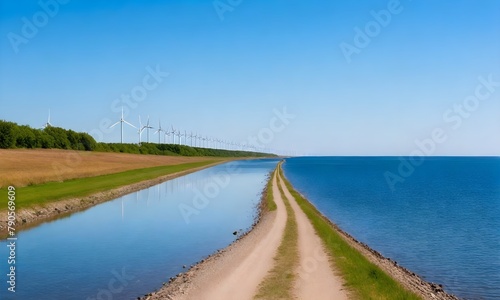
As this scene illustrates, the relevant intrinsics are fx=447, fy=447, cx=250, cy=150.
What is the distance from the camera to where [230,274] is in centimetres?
2041

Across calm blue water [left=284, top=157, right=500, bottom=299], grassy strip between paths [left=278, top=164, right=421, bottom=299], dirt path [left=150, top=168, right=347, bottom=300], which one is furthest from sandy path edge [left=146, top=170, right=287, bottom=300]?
calm blue water [left=284, top=157, right=500, bottom=299]

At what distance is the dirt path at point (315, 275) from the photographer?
17031mm

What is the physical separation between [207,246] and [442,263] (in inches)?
573

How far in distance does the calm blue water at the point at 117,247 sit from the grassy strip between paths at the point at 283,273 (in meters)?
4.88

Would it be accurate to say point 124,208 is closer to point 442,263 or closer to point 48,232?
point 48,232

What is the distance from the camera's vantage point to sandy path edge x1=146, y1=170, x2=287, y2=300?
700 inches

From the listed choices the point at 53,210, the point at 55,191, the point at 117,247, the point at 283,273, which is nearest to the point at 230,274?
the point at 283,273

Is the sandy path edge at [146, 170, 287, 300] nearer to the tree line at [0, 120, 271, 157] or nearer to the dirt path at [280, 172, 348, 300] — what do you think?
the dirt path at [280, 172, 348, 300]

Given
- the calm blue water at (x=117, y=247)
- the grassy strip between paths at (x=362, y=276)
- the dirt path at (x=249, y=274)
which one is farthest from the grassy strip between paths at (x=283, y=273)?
the calm blue water at (x=117, y=247)

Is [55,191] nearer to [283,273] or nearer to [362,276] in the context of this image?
[283,273]

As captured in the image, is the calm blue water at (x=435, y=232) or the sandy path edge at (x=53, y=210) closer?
the calm blue water at (x=435, y=232)

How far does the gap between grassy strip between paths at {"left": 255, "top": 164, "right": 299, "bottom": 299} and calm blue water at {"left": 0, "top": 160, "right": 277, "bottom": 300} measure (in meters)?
4.88

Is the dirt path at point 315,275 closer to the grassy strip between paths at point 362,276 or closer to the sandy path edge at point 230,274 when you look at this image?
the grassy strip between paths at point 362,276

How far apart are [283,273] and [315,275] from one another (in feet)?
4.65
